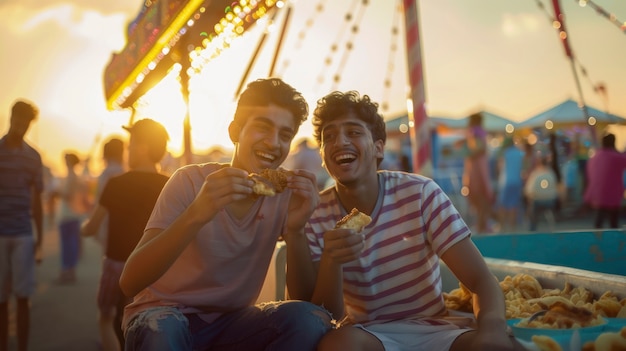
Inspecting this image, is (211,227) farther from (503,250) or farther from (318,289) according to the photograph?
(503,250)

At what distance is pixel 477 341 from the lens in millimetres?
2271

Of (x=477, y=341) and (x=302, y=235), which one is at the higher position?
(x=302, y=235)

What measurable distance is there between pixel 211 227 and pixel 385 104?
7992 mm

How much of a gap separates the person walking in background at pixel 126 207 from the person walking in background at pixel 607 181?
722 centimetres

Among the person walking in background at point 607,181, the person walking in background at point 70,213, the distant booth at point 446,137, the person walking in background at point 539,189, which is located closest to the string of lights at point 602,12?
the person walking in background at point 607,181

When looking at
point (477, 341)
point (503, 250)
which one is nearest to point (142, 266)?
point (477, 341)

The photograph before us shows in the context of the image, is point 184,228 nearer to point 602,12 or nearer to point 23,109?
point 23,109

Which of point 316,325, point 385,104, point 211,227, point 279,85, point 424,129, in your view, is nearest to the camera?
point 316,325

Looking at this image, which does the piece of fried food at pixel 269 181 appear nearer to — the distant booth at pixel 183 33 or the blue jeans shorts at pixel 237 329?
the blue jeans shorts at pixel 237 329

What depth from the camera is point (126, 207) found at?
432 cm

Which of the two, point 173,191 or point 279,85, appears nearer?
point 173,191

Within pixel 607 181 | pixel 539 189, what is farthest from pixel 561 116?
pixel 607 181

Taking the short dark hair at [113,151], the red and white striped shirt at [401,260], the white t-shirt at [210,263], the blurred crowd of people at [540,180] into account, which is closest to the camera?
the white t-shirt at [210,263]

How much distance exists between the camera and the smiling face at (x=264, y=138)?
2811mm
